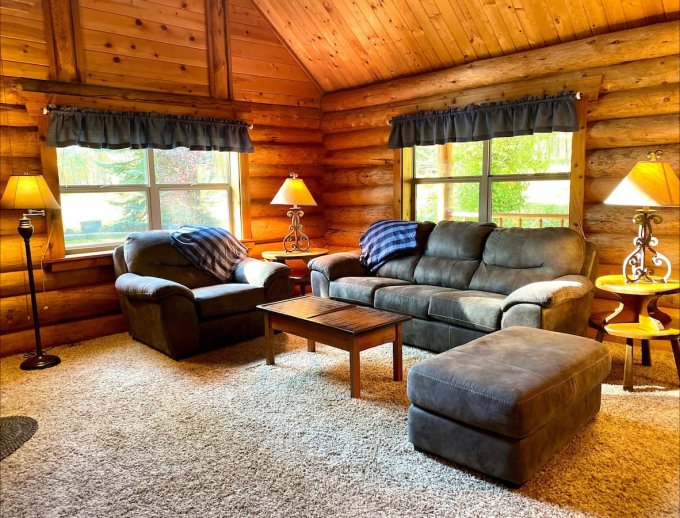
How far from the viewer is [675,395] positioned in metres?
3.09

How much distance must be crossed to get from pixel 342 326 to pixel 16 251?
9.36 ft

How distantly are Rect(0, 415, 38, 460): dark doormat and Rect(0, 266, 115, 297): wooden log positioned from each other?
Answer: 1.57 m

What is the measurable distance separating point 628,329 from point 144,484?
2849mm

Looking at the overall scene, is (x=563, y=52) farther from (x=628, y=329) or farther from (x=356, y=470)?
(x=356, y=470)

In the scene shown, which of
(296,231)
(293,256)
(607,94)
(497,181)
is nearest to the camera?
(607,94)

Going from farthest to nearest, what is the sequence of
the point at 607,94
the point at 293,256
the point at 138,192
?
1. the point at 293,256
2. the point at 138,192
3. the point at 607,94

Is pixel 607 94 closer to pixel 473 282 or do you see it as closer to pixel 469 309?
pixel 473 282

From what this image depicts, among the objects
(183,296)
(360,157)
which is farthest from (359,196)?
(183,296)

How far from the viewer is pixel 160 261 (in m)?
4.45

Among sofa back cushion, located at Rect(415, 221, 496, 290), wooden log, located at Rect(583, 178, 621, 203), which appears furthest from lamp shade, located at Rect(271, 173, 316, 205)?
wooden log, located at Rect(583, 178, 621, 203)

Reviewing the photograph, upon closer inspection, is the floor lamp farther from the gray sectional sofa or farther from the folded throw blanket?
the gray sectional sofa

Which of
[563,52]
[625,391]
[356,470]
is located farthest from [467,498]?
[563,52]

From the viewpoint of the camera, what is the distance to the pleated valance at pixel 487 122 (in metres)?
4.10

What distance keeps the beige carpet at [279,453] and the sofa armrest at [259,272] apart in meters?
0.96
